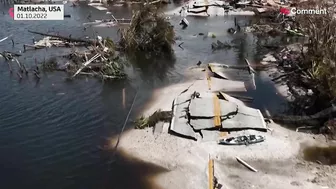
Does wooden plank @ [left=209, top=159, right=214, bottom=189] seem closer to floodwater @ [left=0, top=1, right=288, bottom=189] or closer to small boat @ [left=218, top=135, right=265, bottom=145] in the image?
small boat @ [left=218, top=135, right=265, bottom=145]

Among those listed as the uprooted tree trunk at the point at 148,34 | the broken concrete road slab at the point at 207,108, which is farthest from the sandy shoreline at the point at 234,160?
the uprooted tree trunk at the point at 148,34

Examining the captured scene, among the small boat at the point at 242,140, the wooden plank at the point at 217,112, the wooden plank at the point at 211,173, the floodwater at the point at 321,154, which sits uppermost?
the wooden plank at the point at 217,112

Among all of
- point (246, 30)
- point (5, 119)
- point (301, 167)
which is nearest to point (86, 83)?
point (5, 119)

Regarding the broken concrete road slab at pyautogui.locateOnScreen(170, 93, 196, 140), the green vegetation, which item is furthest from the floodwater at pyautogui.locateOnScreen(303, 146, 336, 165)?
the broken concrete road slab at pyautogui.locateOnScreen(170, 93, 196, 140)

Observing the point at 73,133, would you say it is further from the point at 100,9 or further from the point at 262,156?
the point at 100,9

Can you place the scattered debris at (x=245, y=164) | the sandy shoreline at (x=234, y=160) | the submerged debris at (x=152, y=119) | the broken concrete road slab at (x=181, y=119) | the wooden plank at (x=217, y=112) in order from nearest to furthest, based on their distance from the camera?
the sandy shoreline at (x=234, y=160), the scattered debris at (x=245, y=164), the broken concrete road slab at (x=181, y=119), the wooden plank at (x=217, y=112), the submerged debris at (x=152, y=119)

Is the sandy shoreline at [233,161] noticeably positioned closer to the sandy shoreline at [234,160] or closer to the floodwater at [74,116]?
the sandy shoreline at [234,160]
